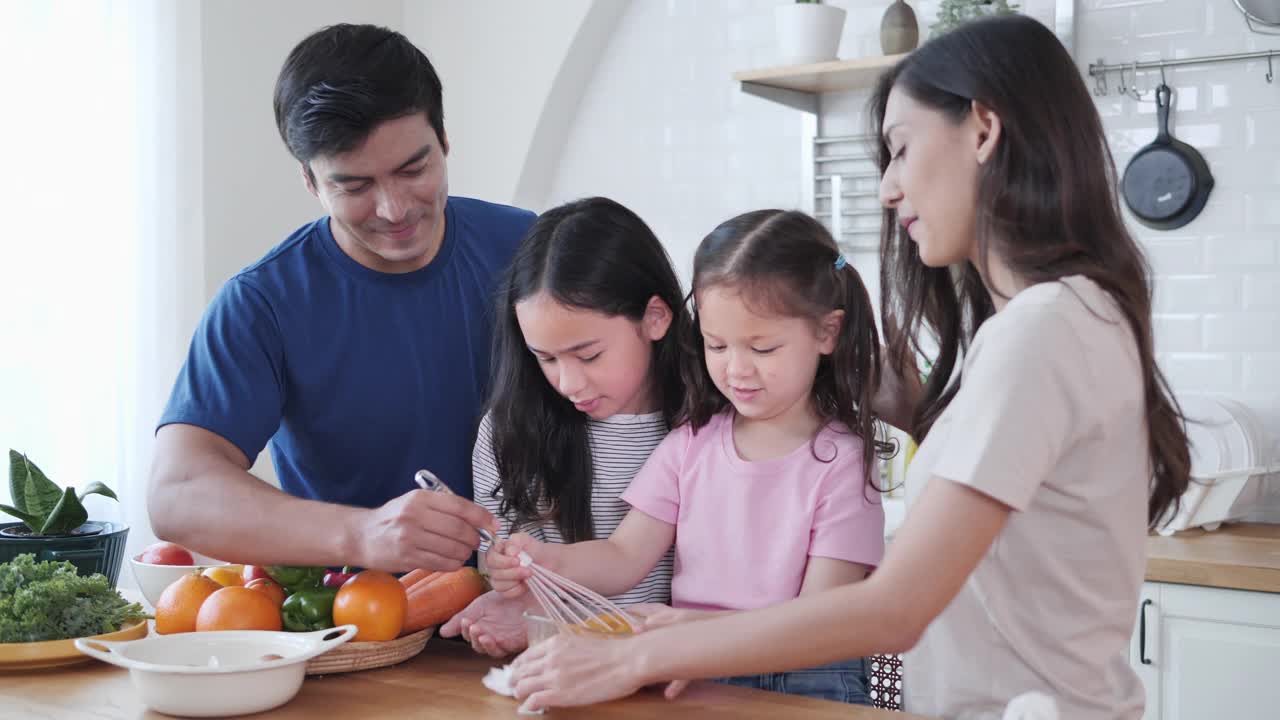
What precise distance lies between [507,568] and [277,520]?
0.32 m

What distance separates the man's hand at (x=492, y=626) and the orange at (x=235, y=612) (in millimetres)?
236

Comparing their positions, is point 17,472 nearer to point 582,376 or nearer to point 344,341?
point 344,341

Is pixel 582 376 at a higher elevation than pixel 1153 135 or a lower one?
lower

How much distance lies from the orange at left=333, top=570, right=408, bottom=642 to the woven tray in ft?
0.04

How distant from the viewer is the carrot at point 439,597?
163 cm

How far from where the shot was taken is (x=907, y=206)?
4.62 feet

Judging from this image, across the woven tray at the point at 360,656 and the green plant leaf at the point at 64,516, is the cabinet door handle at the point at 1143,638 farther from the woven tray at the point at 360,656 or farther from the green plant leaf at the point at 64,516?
the green plant leaf at the point at 64,516

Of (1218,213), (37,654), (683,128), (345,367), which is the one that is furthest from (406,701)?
(683,128)

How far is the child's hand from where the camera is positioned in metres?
1.57

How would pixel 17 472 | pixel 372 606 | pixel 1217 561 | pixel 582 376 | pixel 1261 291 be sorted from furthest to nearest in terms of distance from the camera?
pixel 1261 291, pixel 1217 561, pixel 17 472, pixel 582 376, pixel 372 606

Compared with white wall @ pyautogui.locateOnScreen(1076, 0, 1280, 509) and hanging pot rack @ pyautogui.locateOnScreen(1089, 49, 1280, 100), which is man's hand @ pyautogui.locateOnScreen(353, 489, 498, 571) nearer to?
white wall @ pyautogui.locateOnScreen(1076, 0, 1280, 509)

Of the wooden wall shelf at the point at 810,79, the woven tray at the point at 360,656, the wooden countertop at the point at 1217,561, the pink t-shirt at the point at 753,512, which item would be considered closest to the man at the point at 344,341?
the woven tray at the point at 360,656

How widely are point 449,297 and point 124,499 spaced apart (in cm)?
160

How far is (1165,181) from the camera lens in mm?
3043
